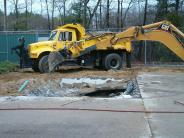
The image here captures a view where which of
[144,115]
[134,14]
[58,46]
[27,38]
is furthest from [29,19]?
[144,115]

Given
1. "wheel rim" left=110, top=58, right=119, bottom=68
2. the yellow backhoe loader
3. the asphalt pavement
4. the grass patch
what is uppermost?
the yellow backhoe loader

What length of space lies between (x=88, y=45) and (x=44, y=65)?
2.65 m

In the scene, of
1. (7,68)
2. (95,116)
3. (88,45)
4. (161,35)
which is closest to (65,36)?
(88,45)

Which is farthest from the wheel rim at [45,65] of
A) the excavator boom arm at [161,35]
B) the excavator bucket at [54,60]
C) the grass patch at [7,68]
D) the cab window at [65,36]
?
the excavator boom arm at [161,35]

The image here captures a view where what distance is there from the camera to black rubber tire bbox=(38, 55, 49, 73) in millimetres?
23016

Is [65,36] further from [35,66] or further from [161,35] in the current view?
[161,35]

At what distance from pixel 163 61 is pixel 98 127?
67.1ft

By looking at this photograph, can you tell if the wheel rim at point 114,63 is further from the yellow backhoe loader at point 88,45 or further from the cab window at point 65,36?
the cab window at point 65,36

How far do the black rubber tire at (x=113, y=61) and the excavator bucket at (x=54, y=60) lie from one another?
306 centimetres

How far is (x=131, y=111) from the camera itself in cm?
1138

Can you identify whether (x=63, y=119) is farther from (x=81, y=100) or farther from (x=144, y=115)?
(x=81, y=100)

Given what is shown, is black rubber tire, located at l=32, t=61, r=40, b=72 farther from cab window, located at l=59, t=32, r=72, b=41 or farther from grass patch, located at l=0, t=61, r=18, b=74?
cab window, located at l=59, t=32, r=72, b=41

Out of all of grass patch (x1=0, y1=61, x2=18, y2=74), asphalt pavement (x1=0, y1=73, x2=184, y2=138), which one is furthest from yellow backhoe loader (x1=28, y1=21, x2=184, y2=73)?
asphalt pavement (x1=0, y1=73, x2=184, y2=138)

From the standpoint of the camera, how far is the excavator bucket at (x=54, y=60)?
2258cm
